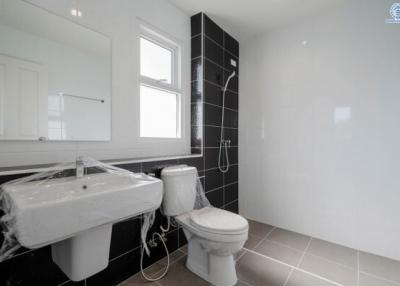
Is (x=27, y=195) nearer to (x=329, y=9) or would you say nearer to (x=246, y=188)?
(x=246, y=188)

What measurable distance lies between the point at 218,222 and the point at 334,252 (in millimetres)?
1310

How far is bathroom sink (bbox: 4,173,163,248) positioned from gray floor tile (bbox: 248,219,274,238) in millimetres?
1565

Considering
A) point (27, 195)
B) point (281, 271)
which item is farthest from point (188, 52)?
point (281, 271)

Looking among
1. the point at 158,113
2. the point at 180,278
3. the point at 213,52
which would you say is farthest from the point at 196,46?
the point at 180,278

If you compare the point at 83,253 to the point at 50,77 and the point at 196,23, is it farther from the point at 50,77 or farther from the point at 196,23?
the point at 196,23

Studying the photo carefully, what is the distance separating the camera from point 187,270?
1.62m

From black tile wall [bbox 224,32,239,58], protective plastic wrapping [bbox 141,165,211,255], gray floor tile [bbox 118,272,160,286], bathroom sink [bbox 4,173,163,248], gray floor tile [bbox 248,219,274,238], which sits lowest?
gray floor tile [bbox 118,272,160,286]

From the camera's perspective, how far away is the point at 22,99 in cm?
115

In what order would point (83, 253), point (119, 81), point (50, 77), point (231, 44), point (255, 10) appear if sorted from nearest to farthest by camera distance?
1. point (83, 253)
2. point (50, 77)
3. point (119, 81)
4. point (255, 10)
5. point (231, 44)

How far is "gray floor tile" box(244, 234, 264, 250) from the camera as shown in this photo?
1.97m

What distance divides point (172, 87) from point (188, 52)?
47 centimetres

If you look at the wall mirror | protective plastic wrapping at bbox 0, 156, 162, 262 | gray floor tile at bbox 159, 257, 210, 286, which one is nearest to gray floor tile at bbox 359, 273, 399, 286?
gray floor tile at bbox 159, 257, 210, 286

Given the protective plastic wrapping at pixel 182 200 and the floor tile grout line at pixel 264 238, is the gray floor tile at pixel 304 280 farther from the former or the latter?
the protective plastic wrapping at pixel 182 200

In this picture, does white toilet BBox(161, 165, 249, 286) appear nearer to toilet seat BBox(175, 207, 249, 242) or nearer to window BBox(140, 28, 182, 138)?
toilet seat BBox(175, 207, 249, 242)
